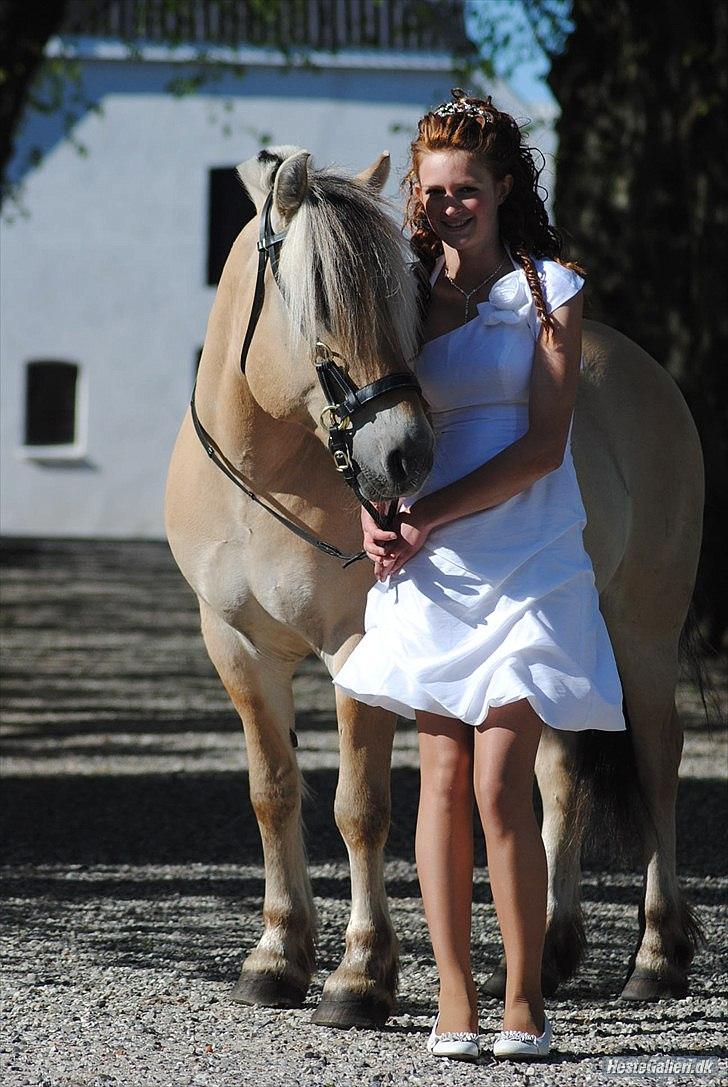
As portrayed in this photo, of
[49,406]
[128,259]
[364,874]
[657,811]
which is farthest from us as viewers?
[49,406]

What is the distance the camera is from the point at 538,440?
3.16m

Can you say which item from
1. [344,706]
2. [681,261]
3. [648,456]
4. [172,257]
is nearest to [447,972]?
[344,706]

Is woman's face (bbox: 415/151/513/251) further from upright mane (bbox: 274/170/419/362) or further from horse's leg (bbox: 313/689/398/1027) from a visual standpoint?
horse's leg (bbox: 313/689/398/1027)

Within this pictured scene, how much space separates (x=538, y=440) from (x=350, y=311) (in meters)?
0.50

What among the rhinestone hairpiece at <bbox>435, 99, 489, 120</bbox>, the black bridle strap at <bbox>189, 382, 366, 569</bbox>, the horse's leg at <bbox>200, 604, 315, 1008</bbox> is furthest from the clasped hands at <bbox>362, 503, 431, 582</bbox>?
the rhinestone hairpiece at <bbox>435, 99, 489, 120</bbox>

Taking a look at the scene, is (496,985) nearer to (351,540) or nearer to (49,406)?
(351,540)

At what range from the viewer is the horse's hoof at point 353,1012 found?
3.63m

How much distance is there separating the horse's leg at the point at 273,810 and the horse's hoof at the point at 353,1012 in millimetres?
230

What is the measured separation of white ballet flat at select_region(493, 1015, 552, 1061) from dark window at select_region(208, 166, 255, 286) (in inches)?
887

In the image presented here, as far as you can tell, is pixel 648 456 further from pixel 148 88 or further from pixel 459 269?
pixel 148 88

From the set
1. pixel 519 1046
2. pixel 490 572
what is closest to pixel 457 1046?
pixel 519 1046

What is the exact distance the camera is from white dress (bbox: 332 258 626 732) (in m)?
3.13

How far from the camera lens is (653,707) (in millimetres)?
4328

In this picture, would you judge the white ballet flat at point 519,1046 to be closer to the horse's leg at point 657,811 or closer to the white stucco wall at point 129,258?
the horse's leg at point 657,811
